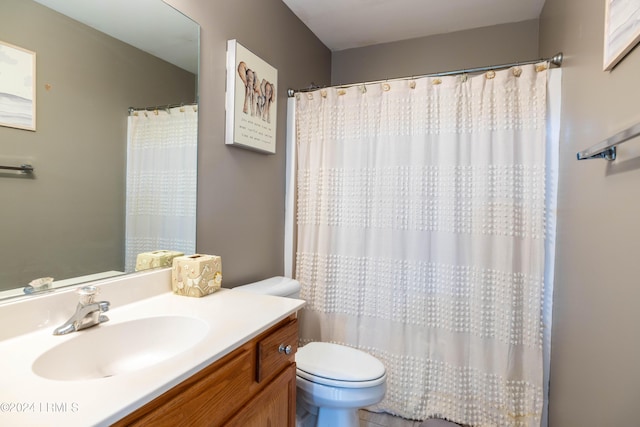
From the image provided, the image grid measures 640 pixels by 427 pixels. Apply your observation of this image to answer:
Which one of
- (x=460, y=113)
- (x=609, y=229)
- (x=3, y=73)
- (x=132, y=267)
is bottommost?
(x=132, y=267)

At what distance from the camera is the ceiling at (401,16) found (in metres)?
1.93

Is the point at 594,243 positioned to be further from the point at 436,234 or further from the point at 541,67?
the point at 541,67

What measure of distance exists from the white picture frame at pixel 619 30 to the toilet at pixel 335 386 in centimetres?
141

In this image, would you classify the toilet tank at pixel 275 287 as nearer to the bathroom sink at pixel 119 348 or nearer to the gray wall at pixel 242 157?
the gray wall at pixel 242 157

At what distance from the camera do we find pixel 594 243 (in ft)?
3.40

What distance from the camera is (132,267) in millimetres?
1152

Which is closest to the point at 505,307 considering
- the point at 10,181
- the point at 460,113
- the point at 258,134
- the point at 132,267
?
the point at 460,113

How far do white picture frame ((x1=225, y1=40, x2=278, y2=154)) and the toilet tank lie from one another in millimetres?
742

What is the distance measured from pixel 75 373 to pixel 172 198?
0.70m

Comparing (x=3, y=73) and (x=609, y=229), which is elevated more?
(x=3, y=73)

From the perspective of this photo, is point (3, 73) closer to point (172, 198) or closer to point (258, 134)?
point (172, 198)

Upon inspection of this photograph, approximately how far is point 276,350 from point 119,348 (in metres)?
0.47

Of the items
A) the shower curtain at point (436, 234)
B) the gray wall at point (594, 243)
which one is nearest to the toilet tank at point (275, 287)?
the shower curtain at point (436, 234)

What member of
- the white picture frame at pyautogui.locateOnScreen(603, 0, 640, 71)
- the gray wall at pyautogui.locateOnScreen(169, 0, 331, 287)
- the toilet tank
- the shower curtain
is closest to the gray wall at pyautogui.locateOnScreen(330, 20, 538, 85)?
the gray wall at pyautogui.locateOnScreen(169, 0, 331, 287)
